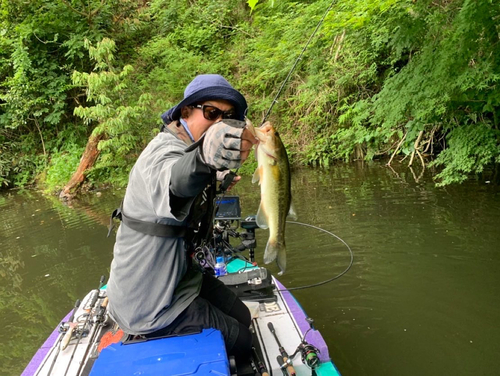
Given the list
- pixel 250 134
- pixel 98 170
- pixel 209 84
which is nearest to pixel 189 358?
pixel 250 134

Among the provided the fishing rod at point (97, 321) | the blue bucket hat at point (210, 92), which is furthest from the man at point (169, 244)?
the fishing rod at point (97, 321)

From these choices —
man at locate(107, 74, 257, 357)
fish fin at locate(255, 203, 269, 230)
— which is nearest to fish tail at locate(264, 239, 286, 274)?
fish fin at locate(255, 203, 269, 230)

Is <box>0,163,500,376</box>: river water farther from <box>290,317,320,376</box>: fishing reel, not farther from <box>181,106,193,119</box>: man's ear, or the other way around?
<box>181,106,193,119</box>: man's ear

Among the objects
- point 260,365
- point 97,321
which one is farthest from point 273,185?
point 97,321

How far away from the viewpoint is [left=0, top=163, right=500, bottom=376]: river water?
383 centimetres

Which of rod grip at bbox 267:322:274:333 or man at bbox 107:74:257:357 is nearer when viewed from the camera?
man at bbox 107:74:257:357

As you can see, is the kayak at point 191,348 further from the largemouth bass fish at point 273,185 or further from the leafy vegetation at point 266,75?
the leafy vegetation at point 266,75

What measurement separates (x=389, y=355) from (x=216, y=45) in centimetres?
1673

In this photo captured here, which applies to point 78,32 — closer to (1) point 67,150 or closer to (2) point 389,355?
(1) point 67,150

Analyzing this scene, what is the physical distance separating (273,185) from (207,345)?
0.96 metres

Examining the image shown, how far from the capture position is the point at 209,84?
2145mm

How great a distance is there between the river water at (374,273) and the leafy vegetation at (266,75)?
48.1 inches

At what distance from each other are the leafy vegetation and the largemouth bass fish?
460 cm

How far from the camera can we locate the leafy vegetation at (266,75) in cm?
623
